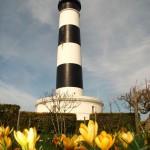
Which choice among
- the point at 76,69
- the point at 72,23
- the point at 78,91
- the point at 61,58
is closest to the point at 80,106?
the point at 78,91

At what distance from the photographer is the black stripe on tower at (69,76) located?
25.6 m

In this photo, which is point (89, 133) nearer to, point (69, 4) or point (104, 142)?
point (104, 142)

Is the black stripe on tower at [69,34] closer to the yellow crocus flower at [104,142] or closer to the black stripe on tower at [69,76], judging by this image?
the black stripe on tower at [69,76]

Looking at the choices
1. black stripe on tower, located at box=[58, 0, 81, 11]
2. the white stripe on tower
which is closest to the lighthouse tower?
the white stripe on tower

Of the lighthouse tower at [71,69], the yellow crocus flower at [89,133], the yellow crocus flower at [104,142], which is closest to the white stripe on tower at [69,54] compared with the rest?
the lighthouse tower at [71,69]

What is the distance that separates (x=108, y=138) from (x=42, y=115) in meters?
19.7

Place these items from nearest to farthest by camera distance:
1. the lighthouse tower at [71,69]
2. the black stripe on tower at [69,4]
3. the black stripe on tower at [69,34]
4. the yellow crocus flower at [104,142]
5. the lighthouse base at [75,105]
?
the yellow crocus flower at [104,142] < the lighthouse base at [75,105] < the lighthouse tower at [71,69] < the black stripe on tower at [69,34] < the black stripe on tower at [69,4]

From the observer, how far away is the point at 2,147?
4.36 feet

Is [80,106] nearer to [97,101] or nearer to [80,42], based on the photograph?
[97,101]

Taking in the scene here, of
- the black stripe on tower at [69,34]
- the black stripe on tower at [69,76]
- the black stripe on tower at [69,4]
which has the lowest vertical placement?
the black stripe on tower at [69,76]

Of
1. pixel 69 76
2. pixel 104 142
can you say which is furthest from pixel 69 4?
pixel 104 142

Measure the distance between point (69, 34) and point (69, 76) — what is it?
5079 mm

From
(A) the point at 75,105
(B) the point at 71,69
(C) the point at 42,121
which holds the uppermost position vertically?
(B) the point at 71,69

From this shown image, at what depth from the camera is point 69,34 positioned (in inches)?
1081
